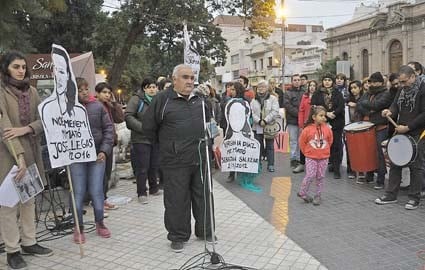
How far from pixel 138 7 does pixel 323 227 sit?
1385 centimetres

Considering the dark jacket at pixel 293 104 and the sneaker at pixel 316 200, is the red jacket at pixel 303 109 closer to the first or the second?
the dark jacket at pixel 293 104

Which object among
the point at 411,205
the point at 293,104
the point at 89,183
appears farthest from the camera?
the point at 293,104

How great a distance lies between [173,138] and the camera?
4.66m

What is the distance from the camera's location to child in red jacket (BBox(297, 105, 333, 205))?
6414mm

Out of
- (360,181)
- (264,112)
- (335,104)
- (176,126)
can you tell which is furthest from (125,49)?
(176,126)

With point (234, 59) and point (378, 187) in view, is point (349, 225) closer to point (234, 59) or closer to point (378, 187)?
point (378, 187)

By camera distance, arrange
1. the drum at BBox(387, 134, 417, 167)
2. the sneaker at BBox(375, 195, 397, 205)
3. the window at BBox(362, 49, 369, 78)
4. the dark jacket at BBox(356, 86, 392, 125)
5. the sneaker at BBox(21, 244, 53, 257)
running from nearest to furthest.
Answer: the sneaker at BBox(21, 244, 53, 257)
the drum at BBox(387, 134, 417, 167)
the sneaker at BBox(375, 195, 397, 205)
the dark jacket at BBox(356, 86, 392, 125)
the window at BBox(362, 49, 369, 78)

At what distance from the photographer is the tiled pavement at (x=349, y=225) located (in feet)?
14.2

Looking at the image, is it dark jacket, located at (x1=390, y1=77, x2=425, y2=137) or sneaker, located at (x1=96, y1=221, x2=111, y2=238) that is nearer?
sneaker, located at (x1=96, y1=221, x2=111, y2=238)

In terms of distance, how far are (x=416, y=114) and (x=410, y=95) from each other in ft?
0.90

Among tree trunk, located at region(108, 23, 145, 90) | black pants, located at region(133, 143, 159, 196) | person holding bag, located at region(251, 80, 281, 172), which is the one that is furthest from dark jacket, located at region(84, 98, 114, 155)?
tree trunk, located at region(108, 23, 145, 90)

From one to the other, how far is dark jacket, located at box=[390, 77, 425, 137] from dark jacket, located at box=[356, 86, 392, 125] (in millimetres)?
630

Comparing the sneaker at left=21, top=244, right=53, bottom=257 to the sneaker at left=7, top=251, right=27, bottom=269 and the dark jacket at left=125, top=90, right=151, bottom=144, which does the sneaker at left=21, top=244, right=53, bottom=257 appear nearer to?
the sneaker at left=7, top=251, right=27, bottom=269

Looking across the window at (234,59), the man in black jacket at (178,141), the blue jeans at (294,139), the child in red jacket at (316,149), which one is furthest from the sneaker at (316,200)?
the window at (234,59)
